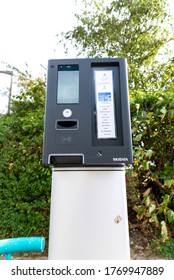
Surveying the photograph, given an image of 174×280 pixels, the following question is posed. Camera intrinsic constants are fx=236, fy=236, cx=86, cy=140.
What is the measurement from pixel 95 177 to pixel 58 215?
29 cm

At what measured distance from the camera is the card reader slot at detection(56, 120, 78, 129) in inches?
51.6

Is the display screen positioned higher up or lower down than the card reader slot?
higher up

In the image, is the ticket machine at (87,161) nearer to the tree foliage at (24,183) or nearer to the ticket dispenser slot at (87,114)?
the ticket dispenser slot at (87,114)

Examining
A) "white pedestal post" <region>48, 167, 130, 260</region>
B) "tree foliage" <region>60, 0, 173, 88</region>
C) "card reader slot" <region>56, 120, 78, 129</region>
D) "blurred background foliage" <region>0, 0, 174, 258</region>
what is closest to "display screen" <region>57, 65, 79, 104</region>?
"card reader slot" <region>56, 120, 78, 129</region>

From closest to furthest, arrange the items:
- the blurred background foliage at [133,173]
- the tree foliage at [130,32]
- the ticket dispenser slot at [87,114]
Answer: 1. the ticket dispenser slot at [87,114]
2. the blurred background foliage at [133,173]
3. the tree foliage at [130,32]

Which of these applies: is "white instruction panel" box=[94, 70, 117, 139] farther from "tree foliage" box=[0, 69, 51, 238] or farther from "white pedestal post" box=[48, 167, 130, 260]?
"tree foliage" box=[0, 69, 51, 238]

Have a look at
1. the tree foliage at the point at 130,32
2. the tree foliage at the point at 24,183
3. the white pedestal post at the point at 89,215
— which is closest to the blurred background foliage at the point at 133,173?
the tree foliage at the point at 24,183

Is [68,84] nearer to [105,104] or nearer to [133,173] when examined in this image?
[105,104]

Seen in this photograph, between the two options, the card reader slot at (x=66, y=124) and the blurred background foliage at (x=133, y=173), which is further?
the blurred background foliage at (x=133, y=173)

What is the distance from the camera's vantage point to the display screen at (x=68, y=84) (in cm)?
137

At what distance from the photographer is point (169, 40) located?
6.25 meters

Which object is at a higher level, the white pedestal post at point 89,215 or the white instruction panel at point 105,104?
the white instruction panel at point 105,104
